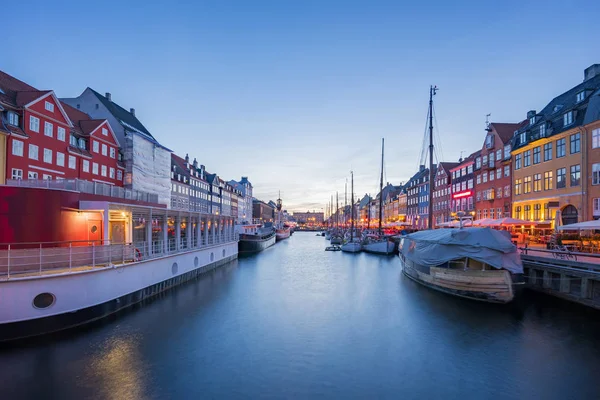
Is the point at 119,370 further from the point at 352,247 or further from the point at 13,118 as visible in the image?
the point at 352,247

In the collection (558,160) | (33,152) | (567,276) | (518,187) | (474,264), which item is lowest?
(567,276)

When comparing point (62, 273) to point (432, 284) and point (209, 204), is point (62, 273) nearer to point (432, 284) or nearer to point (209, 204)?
point (432, 284)

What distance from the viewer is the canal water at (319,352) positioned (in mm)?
11383

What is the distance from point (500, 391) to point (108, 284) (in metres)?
16.6

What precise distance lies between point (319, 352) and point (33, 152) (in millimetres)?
31555

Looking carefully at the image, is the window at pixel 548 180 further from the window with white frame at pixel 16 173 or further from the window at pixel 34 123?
the window at pixel 34 123

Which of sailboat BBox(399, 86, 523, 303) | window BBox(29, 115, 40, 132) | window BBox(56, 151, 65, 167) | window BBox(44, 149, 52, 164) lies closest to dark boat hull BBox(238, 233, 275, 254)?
window BBox(56, 151, 65, 167)

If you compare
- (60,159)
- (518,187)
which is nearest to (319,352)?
(60,159)

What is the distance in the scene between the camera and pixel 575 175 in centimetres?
3275

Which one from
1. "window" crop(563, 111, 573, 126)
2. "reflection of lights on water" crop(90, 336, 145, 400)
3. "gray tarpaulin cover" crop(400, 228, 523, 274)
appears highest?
"window" crop(563, 111, 573, 126)

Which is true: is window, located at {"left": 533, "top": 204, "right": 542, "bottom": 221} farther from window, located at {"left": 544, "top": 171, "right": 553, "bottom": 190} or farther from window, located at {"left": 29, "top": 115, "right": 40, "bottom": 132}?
window, located at {"left": 29, "top": 115, "right": 40, "bottom": 132}

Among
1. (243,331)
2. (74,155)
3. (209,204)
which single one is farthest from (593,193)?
→ (209,204)

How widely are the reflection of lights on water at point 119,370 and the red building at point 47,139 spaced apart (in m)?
23.8

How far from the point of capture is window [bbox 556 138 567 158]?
113 feet
